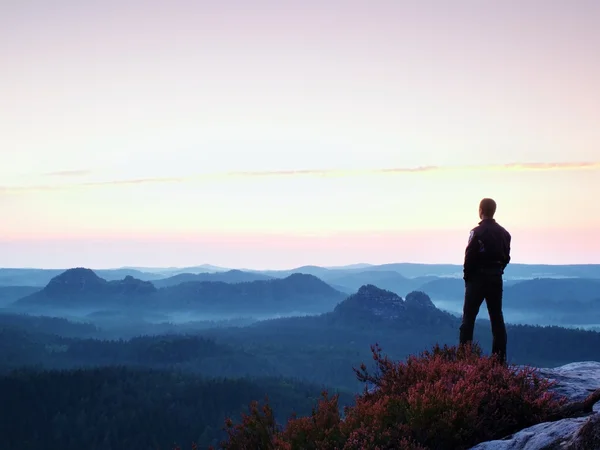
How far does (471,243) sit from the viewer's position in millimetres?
13195

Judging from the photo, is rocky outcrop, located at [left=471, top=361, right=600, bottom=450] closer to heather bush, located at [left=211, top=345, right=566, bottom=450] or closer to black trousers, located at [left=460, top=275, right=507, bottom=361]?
heather bush, located at [left=211, top=345, right=566, bottom=450]

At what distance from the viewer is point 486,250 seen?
13070 mm

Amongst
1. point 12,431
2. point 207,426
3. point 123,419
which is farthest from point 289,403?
point 12,431

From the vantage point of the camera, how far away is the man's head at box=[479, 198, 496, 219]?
13.6 meters

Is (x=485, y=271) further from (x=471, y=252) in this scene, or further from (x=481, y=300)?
(x=481, y=300)

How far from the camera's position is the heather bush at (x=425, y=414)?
8.74 meters

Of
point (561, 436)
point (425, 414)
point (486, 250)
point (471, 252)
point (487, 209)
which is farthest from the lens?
point (487, 209)

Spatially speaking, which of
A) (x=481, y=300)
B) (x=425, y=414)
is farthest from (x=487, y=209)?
(x=425, y=414)

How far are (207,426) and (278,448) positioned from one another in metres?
151

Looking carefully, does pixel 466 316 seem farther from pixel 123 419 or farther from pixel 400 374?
pixel 123 419

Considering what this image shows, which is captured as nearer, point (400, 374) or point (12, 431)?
point (400, 374)

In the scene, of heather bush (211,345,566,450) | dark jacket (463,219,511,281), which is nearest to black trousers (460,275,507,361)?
dark jacket (463,219,511,281)

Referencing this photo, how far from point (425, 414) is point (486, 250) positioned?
5.38m

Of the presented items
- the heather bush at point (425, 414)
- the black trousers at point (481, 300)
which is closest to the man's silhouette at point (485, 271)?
the black trousers at point (481, 300)
